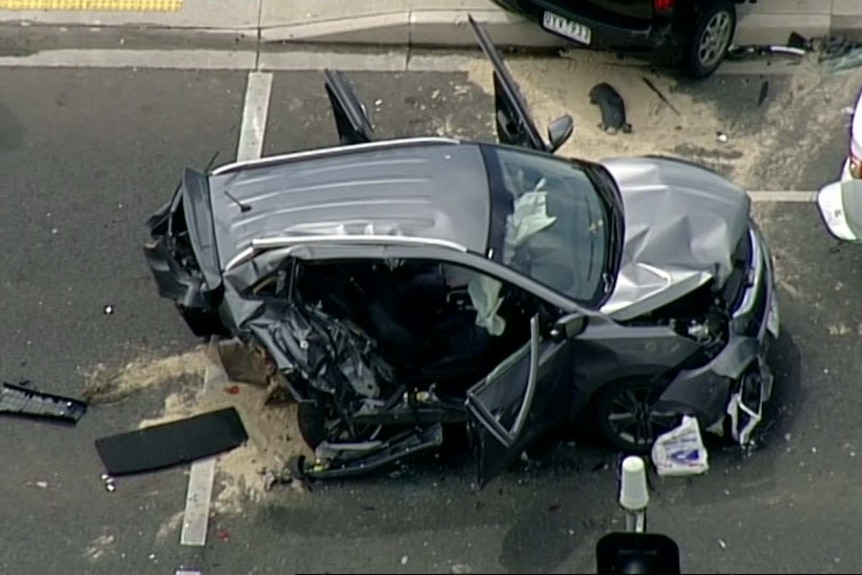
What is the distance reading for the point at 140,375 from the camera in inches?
358

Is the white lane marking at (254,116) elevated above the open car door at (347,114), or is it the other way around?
the open car door at (347,114)

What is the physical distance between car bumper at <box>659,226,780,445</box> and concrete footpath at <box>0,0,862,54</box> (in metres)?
3.00

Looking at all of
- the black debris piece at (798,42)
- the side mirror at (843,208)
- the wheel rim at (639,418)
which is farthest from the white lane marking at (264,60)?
the wheel rim at (639,418)

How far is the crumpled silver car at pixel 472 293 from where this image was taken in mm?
7832

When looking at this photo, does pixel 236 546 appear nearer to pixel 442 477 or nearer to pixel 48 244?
pixel 442 477

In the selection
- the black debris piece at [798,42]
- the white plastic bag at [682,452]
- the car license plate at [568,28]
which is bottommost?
the white plastic bag at [682,452]

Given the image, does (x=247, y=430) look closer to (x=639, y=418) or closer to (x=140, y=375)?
(x=140, y=375)

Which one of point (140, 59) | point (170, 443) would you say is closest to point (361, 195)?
point (170, 443)

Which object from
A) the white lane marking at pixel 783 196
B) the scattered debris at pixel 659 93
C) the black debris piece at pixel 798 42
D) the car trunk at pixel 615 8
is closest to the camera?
the white lane marking at pixel 783 196

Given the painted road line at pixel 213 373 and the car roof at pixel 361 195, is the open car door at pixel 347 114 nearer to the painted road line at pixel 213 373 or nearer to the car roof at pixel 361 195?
the car roof at pixel 361 195

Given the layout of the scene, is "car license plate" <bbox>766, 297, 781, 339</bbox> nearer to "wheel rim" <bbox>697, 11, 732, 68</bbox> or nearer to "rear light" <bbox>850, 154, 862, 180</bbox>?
"rear light" <bbox>850, 154, 862, 180</bbox>

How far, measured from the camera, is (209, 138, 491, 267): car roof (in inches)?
309

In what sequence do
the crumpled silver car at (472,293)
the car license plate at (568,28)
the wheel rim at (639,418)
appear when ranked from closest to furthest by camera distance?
the crumpled silver car at (472,293), the wheel rim at (639,418), the car license plate at (568,28)

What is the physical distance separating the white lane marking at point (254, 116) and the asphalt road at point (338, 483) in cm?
7
